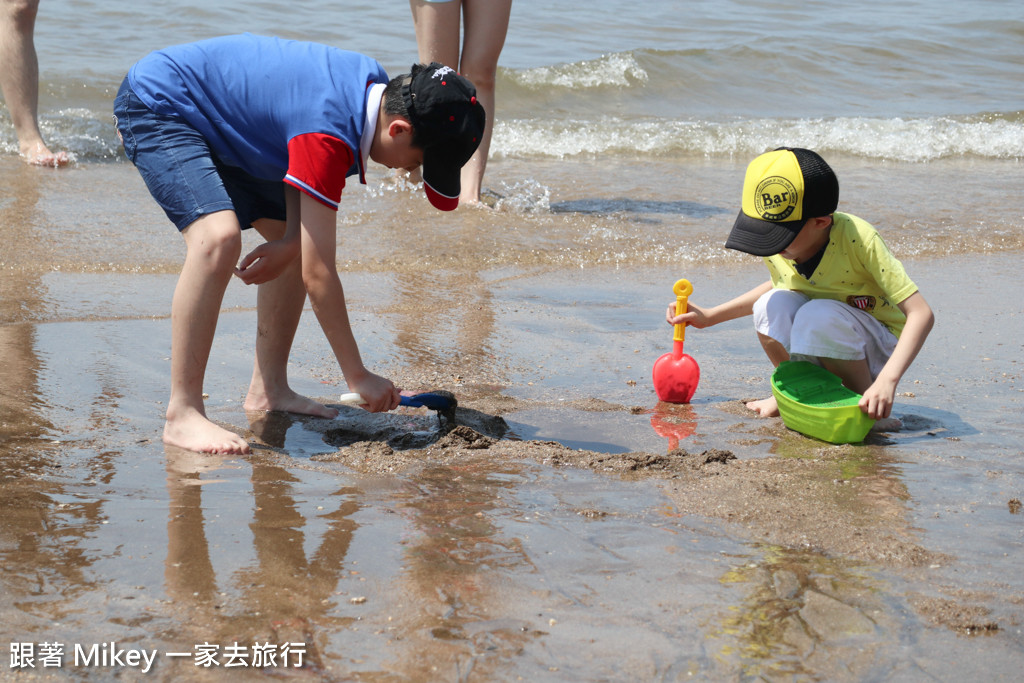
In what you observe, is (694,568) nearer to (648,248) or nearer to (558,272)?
(558,272)

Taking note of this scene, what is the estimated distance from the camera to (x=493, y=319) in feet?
13.8

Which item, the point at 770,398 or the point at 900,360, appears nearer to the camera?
the point at 900,360

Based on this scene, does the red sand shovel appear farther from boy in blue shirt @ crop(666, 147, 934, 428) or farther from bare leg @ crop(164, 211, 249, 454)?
bare leg @ crop(164, 211, 249, 454)

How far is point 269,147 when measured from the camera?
2.71 meters

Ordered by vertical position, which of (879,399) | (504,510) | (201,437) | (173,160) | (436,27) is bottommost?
(201,437)

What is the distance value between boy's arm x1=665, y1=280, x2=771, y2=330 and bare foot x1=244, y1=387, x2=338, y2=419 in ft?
3.85

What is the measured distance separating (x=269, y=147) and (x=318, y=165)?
273 mm

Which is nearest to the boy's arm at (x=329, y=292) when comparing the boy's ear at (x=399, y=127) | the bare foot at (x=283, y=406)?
the boy's ear at (x=399, y=127)

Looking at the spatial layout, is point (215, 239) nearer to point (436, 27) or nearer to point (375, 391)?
point (375, 391)

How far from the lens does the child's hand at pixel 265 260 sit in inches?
108

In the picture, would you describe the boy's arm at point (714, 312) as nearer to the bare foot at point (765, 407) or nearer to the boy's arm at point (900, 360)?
the bare foot at point (765, 407)

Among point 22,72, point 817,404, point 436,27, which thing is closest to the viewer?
point 817,404

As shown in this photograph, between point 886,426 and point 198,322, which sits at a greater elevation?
point 198,322

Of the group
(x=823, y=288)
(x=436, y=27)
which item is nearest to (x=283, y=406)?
(x=823, y=288)
